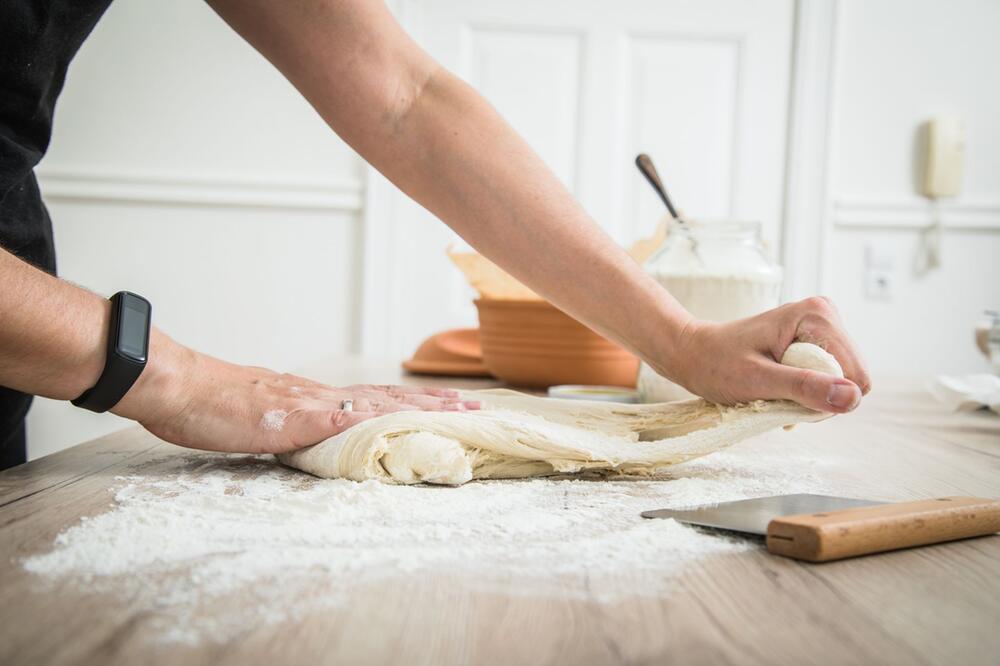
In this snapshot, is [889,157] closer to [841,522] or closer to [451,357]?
[451,357]

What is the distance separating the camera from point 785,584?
419 mm

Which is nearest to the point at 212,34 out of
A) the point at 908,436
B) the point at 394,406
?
the point at 394,406

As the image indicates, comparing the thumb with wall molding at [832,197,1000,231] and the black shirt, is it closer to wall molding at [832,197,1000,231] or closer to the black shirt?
the black shirt

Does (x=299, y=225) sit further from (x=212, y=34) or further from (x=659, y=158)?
(x=659, y=158)

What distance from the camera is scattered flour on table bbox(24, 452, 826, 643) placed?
1.29 ft

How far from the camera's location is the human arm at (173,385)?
59cm

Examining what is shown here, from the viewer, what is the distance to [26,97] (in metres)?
0.87

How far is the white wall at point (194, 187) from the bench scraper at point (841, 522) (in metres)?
2.05

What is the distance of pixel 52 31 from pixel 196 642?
763 millimetres

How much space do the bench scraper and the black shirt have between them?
0.77 m

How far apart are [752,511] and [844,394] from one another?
162mm

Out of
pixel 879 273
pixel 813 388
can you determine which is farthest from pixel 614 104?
pixel 813 388

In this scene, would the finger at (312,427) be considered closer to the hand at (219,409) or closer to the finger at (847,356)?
the hand at (219,409)

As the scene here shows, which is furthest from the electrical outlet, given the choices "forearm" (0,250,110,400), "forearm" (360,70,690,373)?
"forearm" (0,250,110,400)
